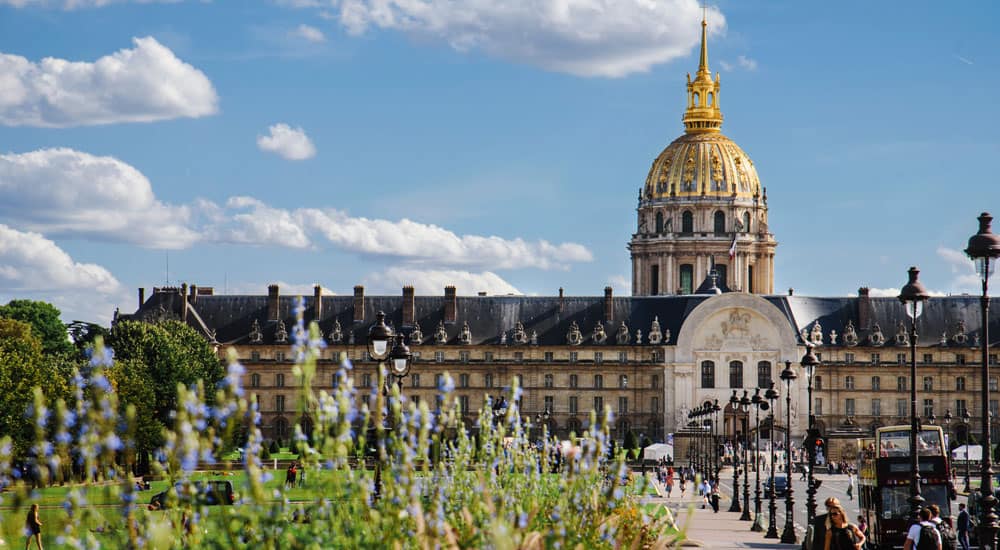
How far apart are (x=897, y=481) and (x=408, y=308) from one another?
8515 centimetres

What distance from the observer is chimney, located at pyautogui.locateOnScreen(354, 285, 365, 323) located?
122438 mm

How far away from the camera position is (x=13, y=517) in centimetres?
1494

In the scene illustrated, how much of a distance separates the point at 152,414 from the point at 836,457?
4125 centimetres

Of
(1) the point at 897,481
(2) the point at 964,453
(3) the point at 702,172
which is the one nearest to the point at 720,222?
(3) the point at 702,172

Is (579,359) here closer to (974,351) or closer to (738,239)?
(974,351)

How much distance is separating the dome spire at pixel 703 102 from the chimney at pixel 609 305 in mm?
66938

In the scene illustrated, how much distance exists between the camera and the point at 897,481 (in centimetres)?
3984

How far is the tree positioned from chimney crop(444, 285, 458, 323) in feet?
107

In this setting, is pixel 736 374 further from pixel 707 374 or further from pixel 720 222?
pixel 720 222

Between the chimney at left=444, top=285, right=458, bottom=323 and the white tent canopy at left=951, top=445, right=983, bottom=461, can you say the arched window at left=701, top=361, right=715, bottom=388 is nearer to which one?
the chimney at left=444, top=285, right=458, bottom=323

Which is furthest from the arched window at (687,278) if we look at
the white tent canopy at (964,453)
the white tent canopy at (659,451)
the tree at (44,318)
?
the white tent canopy at (964,453)

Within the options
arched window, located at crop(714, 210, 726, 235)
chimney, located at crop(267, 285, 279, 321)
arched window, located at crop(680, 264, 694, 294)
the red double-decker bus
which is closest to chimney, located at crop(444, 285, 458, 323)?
chimney, located at crop(267, 285, 279, 321)

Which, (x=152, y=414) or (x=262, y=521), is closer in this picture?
(x=262, y=521)

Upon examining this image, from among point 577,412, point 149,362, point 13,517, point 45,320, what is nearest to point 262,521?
point 13,517
